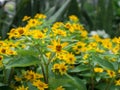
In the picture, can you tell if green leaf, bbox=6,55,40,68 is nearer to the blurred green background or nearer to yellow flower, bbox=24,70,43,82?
yellow flower, bbox=24,70,43,82

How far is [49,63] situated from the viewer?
169cm

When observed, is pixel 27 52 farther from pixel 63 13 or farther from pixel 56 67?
pixel 63 13

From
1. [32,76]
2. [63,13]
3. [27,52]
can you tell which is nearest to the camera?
[27,52]

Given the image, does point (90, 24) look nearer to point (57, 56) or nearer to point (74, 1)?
point (74, 1)

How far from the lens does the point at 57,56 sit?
66.6 inches

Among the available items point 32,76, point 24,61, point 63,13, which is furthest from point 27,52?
point 63,13

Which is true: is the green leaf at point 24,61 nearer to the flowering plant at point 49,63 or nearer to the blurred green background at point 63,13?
→ the flowering plant at point 49,63

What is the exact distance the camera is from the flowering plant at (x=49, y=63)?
1.62 meters

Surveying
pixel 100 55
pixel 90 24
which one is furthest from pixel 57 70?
pixel 90 24

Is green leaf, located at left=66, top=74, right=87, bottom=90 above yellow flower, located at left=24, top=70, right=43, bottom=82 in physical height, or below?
below

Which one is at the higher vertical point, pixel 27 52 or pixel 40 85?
pixel 27 52

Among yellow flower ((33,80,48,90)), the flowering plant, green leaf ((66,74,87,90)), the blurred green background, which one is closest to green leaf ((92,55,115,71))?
the flowering plant

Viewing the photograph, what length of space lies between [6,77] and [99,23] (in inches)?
83.6

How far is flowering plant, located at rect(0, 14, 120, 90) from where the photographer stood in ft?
5.32
